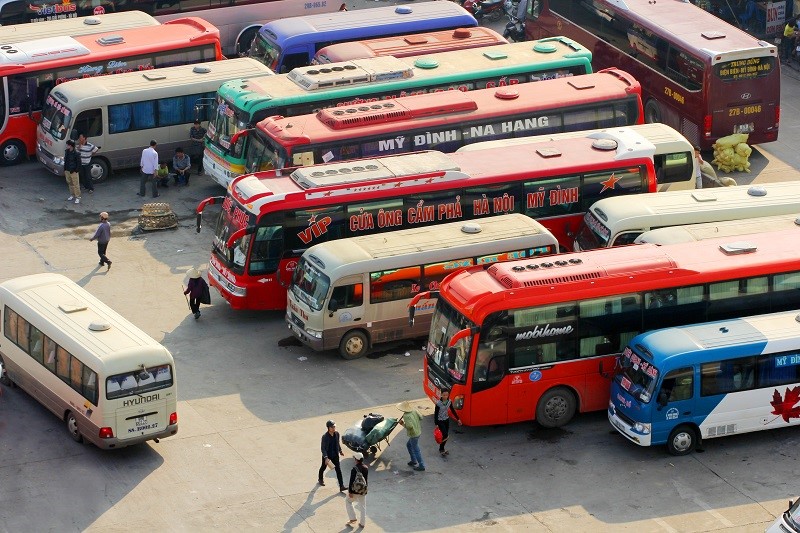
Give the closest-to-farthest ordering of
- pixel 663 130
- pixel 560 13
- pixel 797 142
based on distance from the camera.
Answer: pixel 663 130 < pixel 797 142 < pixel 560 13

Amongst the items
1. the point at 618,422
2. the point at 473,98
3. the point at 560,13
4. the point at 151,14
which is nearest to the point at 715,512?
the point at 618,422

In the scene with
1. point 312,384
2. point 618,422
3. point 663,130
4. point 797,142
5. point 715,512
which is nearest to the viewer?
point 715,512

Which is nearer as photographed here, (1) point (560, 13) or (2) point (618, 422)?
(2) point (618, 422)

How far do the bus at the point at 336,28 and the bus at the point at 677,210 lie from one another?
13233mm

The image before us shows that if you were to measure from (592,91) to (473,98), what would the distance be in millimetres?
3273

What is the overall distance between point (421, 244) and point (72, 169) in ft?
39.9

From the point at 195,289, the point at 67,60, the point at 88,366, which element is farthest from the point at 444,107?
the point at 88,366

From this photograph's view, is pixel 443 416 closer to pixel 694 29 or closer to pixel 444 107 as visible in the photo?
pixel 444 107

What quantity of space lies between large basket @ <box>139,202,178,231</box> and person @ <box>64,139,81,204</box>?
94.8 inches

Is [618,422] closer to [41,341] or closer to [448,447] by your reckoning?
[448,447]

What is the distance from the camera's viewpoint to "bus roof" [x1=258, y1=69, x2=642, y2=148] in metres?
40.2

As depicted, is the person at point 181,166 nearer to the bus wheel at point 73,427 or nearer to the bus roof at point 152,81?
the bus roof at point 152,81

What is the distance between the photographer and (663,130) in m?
41.2

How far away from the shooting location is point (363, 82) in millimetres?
43281
